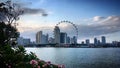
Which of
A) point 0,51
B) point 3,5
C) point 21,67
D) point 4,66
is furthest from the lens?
point 3,5

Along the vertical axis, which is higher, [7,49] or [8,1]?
[8,1]

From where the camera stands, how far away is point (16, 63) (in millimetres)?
12312

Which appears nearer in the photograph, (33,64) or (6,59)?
(33,64)

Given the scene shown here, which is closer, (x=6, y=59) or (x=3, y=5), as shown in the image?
(x=6, y=59)

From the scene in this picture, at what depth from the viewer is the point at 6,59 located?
1241 cm

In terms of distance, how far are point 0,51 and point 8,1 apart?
42351mm

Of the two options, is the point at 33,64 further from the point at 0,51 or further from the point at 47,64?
the point at 0,51

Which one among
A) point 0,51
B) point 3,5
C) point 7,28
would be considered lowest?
point 0,51

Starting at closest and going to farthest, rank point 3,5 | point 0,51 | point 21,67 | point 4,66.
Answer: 1. point 21,67
2. point 4,66
3. point 0,51
4. point 3,5

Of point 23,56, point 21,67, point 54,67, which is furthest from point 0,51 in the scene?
point 54,67

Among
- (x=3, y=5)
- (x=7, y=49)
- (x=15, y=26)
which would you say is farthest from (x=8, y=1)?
(x=7, y=49)

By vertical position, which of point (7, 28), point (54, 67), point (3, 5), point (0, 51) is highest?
point (3, 5)

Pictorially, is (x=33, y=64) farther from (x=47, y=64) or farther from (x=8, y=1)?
(x=8, y=1)

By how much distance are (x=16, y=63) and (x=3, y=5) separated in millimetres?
41557
